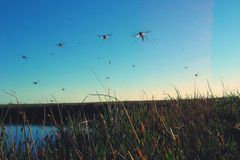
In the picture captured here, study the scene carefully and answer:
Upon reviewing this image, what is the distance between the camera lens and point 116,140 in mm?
6555

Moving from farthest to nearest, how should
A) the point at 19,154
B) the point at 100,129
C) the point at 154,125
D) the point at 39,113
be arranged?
the point at 39,113, the point at 100,129, the point at 154,125, the point at 19,154

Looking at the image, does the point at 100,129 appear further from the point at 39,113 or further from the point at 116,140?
the point at 39,113

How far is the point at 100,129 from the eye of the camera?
943 cm

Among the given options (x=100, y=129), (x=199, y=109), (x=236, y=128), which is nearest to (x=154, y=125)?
(x=100, y=129)

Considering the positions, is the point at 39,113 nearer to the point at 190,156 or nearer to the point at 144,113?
the point at 144,113

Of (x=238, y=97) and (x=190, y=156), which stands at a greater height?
(x=238, y=97)

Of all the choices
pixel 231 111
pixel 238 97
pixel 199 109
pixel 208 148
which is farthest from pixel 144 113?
pixel 208 148

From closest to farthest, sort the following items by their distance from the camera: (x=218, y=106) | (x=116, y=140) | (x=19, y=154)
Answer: (x=19, y=154) < (x=116, y=140) < (x=218, y=106)

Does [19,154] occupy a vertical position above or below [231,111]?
below

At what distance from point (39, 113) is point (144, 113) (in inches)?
2184

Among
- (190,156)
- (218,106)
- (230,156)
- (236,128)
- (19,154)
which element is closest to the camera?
(230,156)

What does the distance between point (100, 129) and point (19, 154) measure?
4267 mm

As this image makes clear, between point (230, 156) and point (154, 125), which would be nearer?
point (230, 156)

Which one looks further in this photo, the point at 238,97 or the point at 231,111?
the point at 238,97
